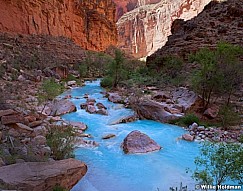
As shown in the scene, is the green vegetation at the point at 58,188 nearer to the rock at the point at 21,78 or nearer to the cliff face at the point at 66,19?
the rock at the point at 21,78

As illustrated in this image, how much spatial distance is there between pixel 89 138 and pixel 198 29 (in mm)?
16060

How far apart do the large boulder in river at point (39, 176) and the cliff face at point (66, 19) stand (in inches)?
968

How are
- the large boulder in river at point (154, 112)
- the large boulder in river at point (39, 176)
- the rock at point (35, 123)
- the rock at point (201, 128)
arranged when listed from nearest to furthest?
the large boulder in river at point (39, 176) < the rock at point (35, 123) < the rock at point (201, 128) < the large boulder in river at point (154, 112)

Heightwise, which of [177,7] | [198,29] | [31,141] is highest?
[177,7]

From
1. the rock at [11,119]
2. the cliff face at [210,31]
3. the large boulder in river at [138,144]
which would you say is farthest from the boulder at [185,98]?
the cliff face at [210,31]

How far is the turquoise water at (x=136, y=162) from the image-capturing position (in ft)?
14.4

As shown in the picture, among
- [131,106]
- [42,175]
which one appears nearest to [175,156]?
[42,175]

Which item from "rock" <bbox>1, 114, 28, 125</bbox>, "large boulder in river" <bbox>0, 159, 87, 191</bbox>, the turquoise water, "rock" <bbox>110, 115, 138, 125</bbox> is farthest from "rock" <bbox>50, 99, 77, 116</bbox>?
"large boulder in river" <bbox>0, 159, 87, 191</bbox>

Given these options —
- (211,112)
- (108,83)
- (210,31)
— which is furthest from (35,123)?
(210,31)

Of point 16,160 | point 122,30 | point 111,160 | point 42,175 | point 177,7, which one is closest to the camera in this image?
point 42,175

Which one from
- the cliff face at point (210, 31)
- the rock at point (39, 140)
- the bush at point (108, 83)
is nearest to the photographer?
the rock at point (39, 140)

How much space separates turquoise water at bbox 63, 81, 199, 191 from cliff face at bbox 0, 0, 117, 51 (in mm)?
22830

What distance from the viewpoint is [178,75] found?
15.6m

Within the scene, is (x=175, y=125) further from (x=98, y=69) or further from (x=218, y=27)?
(x=98, y=69)
